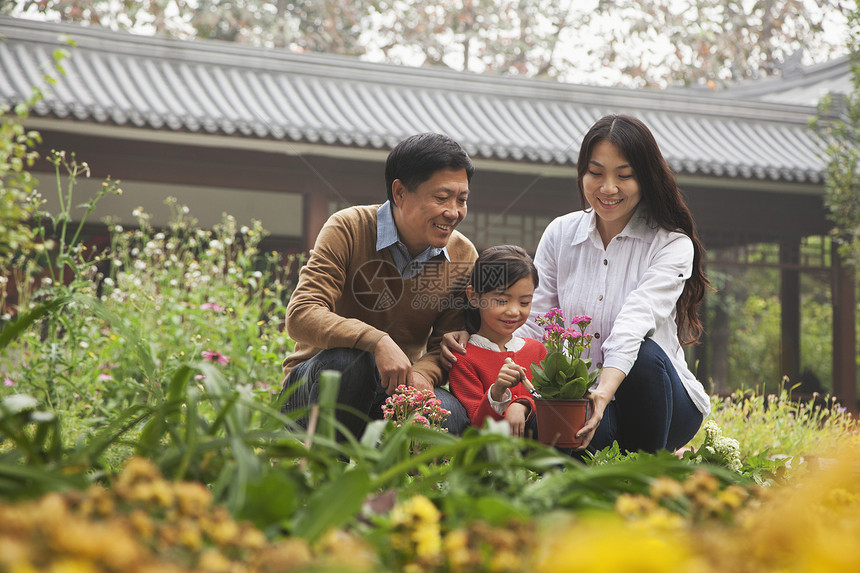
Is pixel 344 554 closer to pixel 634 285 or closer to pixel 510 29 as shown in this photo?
pixel 634 285

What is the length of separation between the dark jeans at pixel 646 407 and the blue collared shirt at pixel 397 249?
740 millimetres

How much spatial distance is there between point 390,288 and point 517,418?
26.0 inches

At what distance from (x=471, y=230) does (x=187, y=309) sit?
347 centimetres

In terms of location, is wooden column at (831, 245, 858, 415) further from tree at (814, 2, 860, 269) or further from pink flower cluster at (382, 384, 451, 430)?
pink flower cluster at (382, 384, 451, 430)

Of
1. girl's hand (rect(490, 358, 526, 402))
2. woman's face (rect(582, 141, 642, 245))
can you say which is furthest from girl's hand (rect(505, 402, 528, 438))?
woman's face (rect(582, 141, 642, 245))

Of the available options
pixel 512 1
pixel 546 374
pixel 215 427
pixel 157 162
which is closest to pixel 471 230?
pixel 157 162

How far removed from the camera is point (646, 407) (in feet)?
7.73

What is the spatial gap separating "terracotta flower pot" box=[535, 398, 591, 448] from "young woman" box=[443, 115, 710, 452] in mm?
272

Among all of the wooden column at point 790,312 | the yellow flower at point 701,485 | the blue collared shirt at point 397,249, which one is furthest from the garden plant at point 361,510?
the wooden column at point 790,312

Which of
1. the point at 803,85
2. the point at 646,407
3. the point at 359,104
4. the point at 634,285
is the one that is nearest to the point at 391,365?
the point at 646,407

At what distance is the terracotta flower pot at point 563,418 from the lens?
196cm

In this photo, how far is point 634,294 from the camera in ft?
7.82

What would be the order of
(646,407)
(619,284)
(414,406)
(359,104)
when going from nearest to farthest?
1. (414,406)
2. (646,407)
3. (619,284)
4. (359,104)

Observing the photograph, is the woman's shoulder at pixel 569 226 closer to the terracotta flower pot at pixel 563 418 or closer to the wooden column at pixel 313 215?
the terracotta flower pot at pixel 563 418
